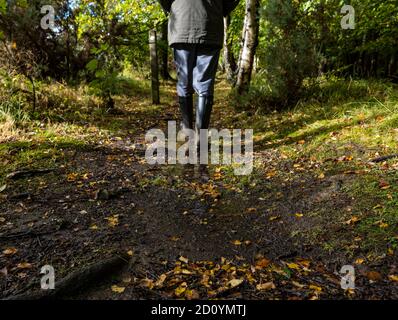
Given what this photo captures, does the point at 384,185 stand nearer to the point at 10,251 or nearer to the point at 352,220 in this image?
the point at 352,220

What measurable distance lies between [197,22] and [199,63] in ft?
1.44

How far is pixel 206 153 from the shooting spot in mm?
4340

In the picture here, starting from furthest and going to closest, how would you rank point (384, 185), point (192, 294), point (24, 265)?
point (384, 185), point (24, 265), point (192, 294)

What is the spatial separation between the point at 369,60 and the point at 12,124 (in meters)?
8.13

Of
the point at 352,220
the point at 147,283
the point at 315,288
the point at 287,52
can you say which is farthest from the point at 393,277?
the point at 287,52

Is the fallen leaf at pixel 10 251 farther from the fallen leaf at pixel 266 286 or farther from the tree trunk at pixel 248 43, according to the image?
the tree trunk at pixel 248 43

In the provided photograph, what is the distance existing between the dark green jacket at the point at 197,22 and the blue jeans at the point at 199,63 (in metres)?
0.11

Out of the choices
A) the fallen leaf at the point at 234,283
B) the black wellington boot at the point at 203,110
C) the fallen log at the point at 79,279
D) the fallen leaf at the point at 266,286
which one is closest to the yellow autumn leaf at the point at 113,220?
the fallen log at the point at 79,279

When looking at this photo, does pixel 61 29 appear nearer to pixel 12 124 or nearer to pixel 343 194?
pixel 12 124

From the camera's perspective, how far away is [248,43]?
682 cm

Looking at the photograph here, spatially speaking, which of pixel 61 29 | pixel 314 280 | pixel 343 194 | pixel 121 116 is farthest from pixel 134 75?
pixel 314 280

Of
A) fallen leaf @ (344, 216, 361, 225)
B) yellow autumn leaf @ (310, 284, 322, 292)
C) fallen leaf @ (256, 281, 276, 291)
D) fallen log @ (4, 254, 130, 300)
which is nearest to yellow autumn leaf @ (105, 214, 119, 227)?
fallen log @ (4, 254, 130, 300)
